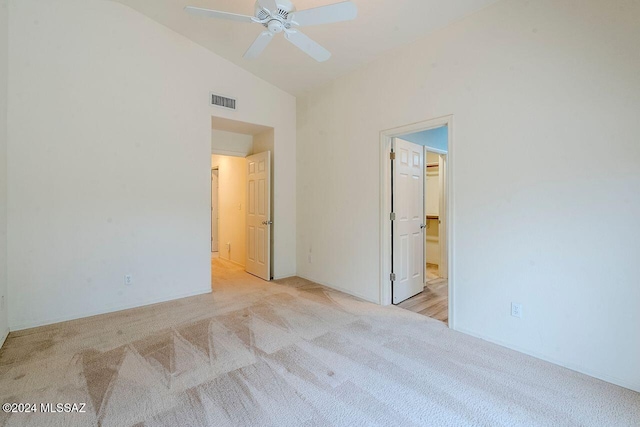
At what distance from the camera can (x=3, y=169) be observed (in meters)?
2.64

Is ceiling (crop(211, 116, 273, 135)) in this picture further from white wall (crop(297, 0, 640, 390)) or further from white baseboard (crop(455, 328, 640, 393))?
white baseboard (crop(455, 328, 640, 393))

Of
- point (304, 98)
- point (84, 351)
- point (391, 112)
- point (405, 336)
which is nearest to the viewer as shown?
point (84, 351)

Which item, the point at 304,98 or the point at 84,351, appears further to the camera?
the point at 304,98

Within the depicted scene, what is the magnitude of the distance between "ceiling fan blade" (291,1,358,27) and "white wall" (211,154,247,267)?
345 cm

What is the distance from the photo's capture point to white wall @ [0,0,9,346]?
2.59m

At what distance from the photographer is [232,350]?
244 cm

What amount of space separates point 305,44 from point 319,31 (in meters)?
0.95

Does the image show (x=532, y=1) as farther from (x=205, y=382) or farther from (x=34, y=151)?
(x=34, y=151)

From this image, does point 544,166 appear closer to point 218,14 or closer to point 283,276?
point 218,14

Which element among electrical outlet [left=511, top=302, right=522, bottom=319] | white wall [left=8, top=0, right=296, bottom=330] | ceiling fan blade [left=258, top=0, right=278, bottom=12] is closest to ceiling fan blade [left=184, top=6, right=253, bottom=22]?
ceiling fan blade [left=258, top=0, right=278, bottom=12]

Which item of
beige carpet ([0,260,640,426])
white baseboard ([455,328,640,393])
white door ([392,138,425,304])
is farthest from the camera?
white door ([392,138,425,304])

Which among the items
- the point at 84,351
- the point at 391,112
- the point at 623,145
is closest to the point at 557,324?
the point at 623,145

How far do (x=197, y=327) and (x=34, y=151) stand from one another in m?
2.38

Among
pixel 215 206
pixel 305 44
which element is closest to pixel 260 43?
pixel 305 44
